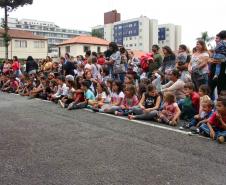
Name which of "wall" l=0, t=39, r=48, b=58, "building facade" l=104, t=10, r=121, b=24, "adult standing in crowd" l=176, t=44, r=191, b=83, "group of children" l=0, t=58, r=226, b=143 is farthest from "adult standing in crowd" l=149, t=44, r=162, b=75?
"building facade" l=104, t=10, r=121, b=24

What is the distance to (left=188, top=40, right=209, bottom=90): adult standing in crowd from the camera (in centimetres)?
904

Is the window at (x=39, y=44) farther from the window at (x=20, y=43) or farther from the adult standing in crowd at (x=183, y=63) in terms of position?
the adult standing in crowd at (x=183, y=63)

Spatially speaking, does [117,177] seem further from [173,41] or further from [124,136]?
[173,41]

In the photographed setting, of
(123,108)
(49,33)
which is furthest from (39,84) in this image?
(49,33)

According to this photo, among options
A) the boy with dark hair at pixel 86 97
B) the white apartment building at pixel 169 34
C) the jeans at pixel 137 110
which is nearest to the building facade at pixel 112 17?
Answer: the white apartment building at pixel 169 34

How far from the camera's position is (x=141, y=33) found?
109 metres

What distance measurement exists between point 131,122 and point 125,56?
5.50 meters

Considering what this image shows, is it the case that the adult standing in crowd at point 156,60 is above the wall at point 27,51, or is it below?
below

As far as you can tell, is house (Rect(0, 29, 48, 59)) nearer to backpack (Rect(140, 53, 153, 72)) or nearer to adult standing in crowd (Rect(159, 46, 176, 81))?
backpack (Rect(140, 53, 153, 72))

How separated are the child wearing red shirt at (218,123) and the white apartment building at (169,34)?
116876 millimetres

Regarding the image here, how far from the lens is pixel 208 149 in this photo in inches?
222

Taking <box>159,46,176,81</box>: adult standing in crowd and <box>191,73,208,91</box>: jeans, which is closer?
<box>191,73,208,91</box>: jeans

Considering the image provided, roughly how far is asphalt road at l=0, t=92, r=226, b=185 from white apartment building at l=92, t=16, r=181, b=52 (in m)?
103

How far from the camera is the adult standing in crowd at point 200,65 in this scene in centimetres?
904
